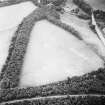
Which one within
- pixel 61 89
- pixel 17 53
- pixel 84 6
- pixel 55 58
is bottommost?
pixel 55 58

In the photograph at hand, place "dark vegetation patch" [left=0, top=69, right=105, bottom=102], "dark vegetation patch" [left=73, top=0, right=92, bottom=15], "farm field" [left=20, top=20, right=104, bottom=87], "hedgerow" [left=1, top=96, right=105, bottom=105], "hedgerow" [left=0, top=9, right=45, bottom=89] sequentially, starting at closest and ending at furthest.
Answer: "hedgerow" [left=1, top=96, right=105, bottom=105] → "dark vegetation patch" [left=0, top=69, right=105, bottom=102] → "hedgerow" [left=0, top=9, right=45, bottom=89] → "farm field" [left=20, top=20, right=104, bottom=87] → "dark vegetation patch" [left=73, top=0, right=92, bottom=15]

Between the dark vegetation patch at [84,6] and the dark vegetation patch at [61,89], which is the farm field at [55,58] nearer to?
the dark vegetation patch at [61,89]

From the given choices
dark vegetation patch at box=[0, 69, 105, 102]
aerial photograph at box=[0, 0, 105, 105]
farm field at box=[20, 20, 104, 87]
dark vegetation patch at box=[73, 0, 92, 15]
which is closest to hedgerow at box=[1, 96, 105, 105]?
aerial photograph at box=[0, 0, 105, 105]

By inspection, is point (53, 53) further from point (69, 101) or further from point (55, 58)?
point (69, 101)

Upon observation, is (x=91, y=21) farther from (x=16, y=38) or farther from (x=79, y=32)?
(x=16, y=38)

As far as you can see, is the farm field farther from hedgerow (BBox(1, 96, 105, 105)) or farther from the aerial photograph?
hedgerow (BBox(1, 96, 105, 105))

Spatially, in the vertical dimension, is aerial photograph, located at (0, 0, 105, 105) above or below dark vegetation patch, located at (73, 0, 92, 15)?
below

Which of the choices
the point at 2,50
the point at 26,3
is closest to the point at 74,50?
the point at 2,50

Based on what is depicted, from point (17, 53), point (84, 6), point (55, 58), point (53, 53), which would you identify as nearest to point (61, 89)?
point (55, 58)

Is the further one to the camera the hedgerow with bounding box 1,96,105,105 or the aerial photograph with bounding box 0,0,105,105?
the aerial photograph with bounding box 0,0,105,105
